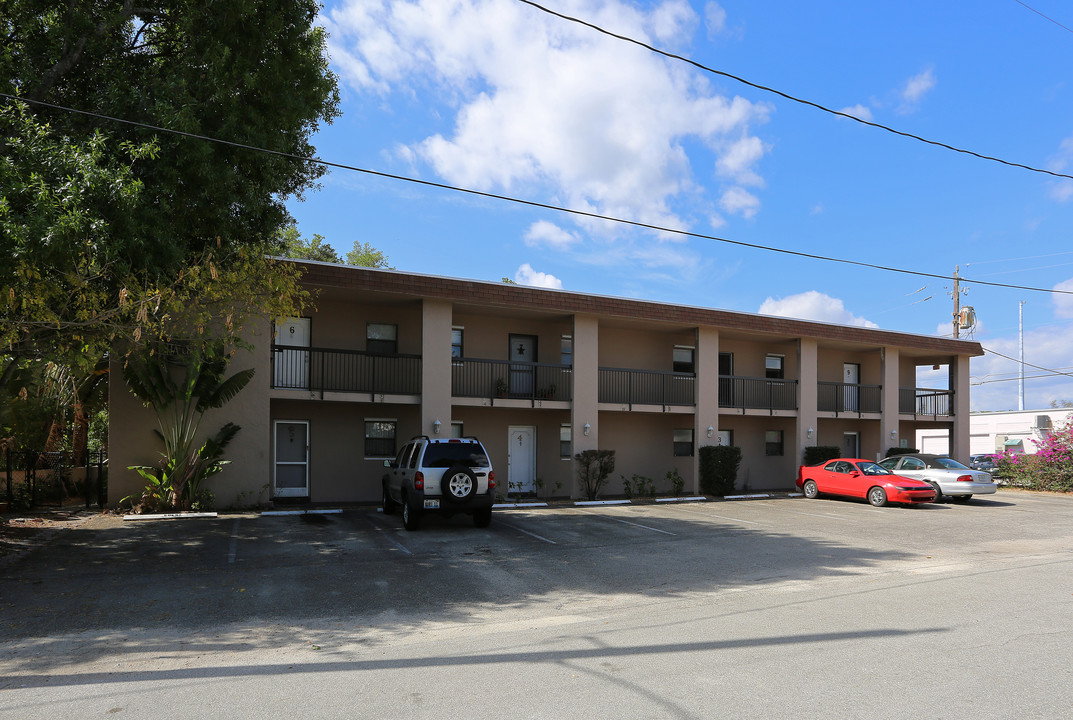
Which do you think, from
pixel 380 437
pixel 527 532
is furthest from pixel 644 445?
pixel 527 532

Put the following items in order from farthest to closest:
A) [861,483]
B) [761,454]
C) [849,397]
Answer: [849,397] < [761,454] < [861,483]

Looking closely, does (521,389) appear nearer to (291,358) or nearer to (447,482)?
(291,358)

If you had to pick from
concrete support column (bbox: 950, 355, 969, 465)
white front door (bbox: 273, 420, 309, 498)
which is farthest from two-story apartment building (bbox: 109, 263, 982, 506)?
concrete support column (bbox: 950, 355, 969, 465)

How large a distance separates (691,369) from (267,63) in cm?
1759

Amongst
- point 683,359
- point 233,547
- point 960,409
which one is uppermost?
point 683,359

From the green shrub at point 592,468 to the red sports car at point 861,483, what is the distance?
756cm

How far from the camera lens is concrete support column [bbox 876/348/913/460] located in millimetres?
27047

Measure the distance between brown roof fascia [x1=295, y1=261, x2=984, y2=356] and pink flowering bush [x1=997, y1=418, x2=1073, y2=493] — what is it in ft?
25.2

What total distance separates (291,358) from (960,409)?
26.6 m

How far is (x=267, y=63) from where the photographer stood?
11891 millimetres

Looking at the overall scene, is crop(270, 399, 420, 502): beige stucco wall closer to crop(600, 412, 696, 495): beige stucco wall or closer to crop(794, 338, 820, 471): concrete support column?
crop(600, 412, 696, 495): beige stucco wall

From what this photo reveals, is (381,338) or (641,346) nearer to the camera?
(381,338)

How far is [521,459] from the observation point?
21625 mm

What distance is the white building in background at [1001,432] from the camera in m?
43.3
